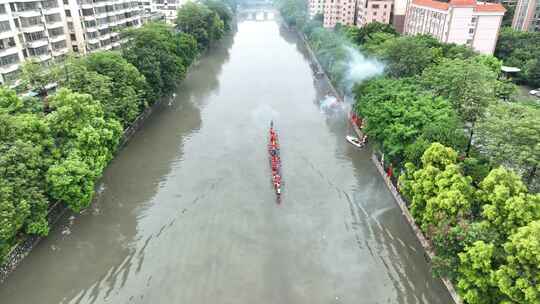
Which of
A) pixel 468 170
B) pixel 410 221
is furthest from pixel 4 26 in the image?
pixel 468 170

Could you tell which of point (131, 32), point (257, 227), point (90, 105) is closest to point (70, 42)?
point (131, 32)

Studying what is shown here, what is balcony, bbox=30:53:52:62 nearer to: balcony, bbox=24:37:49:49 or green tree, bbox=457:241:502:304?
balcony, bbox=24:37:49:49

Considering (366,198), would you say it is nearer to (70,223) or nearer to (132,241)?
(132,241)

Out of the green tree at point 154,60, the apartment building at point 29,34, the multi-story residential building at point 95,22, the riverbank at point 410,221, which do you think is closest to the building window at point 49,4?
the apartment building at point 29,34

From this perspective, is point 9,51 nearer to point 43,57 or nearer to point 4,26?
point 4,26

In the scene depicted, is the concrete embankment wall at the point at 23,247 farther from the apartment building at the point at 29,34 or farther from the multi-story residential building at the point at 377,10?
the multi-story residential building at the point at 377,10

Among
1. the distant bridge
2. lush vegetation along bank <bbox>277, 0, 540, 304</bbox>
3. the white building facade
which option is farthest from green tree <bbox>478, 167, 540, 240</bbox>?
the distant bridge
